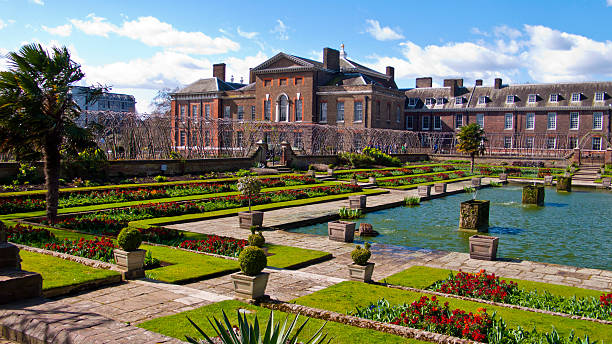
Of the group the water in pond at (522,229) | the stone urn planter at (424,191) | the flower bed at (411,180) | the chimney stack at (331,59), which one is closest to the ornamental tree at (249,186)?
→ the water in pond at (522,229)

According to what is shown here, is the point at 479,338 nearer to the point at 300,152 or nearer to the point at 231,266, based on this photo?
the point at 231,266

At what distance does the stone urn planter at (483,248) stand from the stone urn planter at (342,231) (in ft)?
11.4

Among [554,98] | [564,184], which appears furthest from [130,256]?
[554,98]

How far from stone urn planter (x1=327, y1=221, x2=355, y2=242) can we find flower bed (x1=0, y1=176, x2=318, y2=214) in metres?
10.4

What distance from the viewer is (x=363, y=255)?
10.1m

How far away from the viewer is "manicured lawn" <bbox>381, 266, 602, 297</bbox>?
31.5 feet

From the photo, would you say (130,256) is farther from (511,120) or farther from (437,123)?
(437,123)

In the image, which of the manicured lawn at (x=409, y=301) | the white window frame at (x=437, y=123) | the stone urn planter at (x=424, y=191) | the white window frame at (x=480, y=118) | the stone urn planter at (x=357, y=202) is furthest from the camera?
the white window frame at (x=437, y=123)

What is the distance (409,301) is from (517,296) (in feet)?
7.33

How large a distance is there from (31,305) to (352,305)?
4.83 meters

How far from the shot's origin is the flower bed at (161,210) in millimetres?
15102

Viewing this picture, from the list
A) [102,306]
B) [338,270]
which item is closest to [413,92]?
[338,270]

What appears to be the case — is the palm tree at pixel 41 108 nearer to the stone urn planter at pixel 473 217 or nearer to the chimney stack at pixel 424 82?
the stone urn planter at pixel 473 217

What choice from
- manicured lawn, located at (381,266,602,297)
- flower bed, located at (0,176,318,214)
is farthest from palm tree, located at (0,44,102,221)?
manicured lawn, located at (381,266,602,297)
